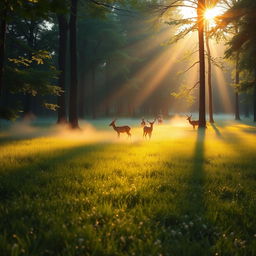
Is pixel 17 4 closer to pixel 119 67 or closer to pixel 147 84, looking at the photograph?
pixel 119 67

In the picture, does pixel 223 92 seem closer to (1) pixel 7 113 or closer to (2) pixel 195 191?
(1) pixel 7 113

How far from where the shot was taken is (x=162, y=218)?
12.4ft

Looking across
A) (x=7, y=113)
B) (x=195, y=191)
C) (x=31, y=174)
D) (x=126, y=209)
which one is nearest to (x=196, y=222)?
(x=126, y=209)

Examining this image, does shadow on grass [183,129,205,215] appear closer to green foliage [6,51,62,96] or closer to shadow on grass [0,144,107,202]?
shadow on grass [0,144,107,202]

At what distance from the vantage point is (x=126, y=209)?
4043 mm

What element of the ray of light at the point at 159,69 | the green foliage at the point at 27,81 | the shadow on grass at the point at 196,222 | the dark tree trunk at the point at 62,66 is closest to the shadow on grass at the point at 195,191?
the shadow on grass at the point at 196,222

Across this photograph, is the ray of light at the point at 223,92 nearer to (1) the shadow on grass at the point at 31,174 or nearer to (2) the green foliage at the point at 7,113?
(2) the green foliage at the point at 7,113

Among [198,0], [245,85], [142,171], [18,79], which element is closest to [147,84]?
[198,0]

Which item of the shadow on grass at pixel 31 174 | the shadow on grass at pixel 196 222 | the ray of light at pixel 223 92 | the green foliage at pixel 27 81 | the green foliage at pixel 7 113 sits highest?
the ray of light at pixel 223 92

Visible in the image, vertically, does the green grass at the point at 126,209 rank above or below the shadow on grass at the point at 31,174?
below

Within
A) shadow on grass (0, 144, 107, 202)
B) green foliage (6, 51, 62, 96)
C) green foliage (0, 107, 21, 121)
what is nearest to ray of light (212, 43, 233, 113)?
green foliage (6, 51, 62, 96)

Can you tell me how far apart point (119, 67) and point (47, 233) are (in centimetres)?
4288

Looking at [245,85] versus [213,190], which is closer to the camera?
[213,190]

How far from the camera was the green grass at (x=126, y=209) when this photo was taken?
302cm
